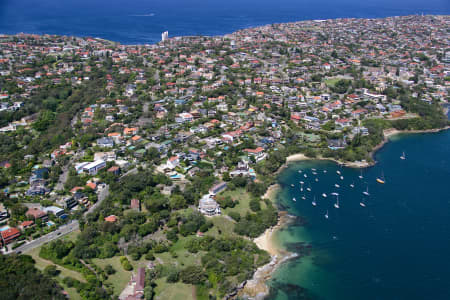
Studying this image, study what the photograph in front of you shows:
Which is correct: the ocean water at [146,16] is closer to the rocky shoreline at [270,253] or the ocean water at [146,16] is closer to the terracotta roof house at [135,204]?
the terracotta roof house at [135,204]

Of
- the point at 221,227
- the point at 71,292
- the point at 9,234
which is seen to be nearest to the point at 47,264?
the point at 71,292

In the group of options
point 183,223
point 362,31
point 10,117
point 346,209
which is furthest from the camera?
point 362,31

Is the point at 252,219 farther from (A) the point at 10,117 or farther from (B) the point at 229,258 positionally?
(A) the point at 10,117

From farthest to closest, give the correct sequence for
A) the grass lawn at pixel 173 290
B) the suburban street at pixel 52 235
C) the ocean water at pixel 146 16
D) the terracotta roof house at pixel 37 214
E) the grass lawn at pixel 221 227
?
the ocean water at pixel 146 16 → the terracotta roof house at pixel 37 214 → the grass lawn at pixel 221 227 → the suburban street at pixel 52 235 → the grass lawn at pixel 173 290

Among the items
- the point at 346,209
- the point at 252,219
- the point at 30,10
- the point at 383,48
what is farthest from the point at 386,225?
the point at 30,10

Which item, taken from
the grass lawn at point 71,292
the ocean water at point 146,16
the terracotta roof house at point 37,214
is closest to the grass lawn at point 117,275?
the grass lawn at point 71,292

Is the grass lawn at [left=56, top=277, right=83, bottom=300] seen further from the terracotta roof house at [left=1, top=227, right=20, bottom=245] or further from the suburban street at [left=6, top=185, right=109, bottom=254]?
the terracotta roof house at [left=1, top=227, right=20, bottom=245]
